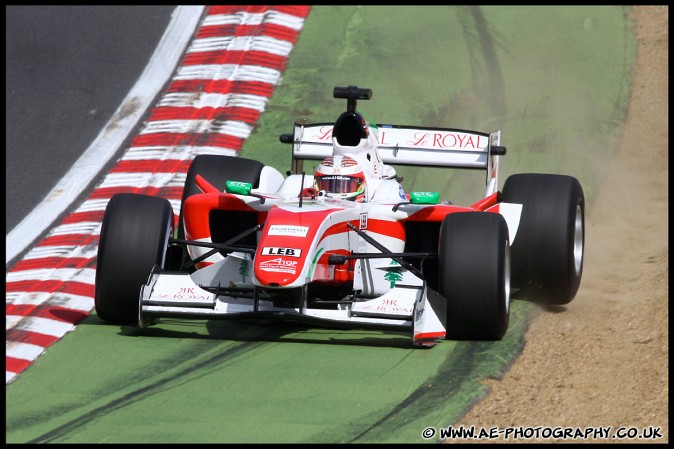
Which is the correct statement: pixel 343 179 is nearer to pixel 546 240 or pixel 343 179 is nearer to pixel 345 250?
pixel 345 250

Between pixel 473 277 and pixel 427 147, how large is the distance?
3368mm

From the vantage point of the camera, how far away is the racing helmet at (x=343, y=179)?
12.3 metres

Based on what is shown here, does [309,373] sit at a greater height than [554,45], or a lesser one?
A: lesser

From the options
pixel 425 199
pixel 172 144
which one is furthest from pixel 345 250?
pixel 172 144

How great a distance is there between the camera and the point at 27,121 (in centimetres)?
1891

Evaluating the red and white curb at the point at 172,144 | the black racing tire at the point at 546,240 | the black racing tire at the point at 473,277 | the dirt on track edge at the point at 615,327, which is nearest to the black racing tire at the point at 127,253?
the red and white curb at the point at 172,144

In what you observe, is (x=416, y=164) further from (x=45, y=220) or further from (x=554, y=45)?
(x=554, y=45)

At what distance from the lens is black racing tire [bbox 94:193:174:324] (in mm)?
11406

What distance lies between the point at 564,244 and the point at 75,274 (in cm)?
526

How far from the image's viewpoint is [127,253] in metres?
11.4

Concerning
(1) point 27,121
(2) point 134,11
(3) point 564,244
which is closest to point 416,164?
(3) point 564,244

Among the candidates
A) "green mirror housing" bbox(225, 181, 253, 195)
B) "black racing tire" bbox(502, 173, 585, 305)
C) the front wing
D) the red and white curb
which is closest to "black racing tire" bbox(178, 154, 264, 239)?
"green mirror housing" bbox(225, 181, 253, 195)

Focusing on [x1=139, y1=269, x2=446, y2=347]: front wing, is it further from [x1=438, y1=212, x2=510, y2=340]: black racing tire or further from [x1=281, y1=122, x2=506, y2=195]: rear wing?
[x1=281, y1=122, x2=506, y2=195]: rear wing

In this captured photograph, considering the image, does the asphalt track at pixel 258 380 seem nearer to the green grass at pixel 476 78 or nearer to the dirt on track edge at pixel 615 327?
the green grass at pixel 476 78
